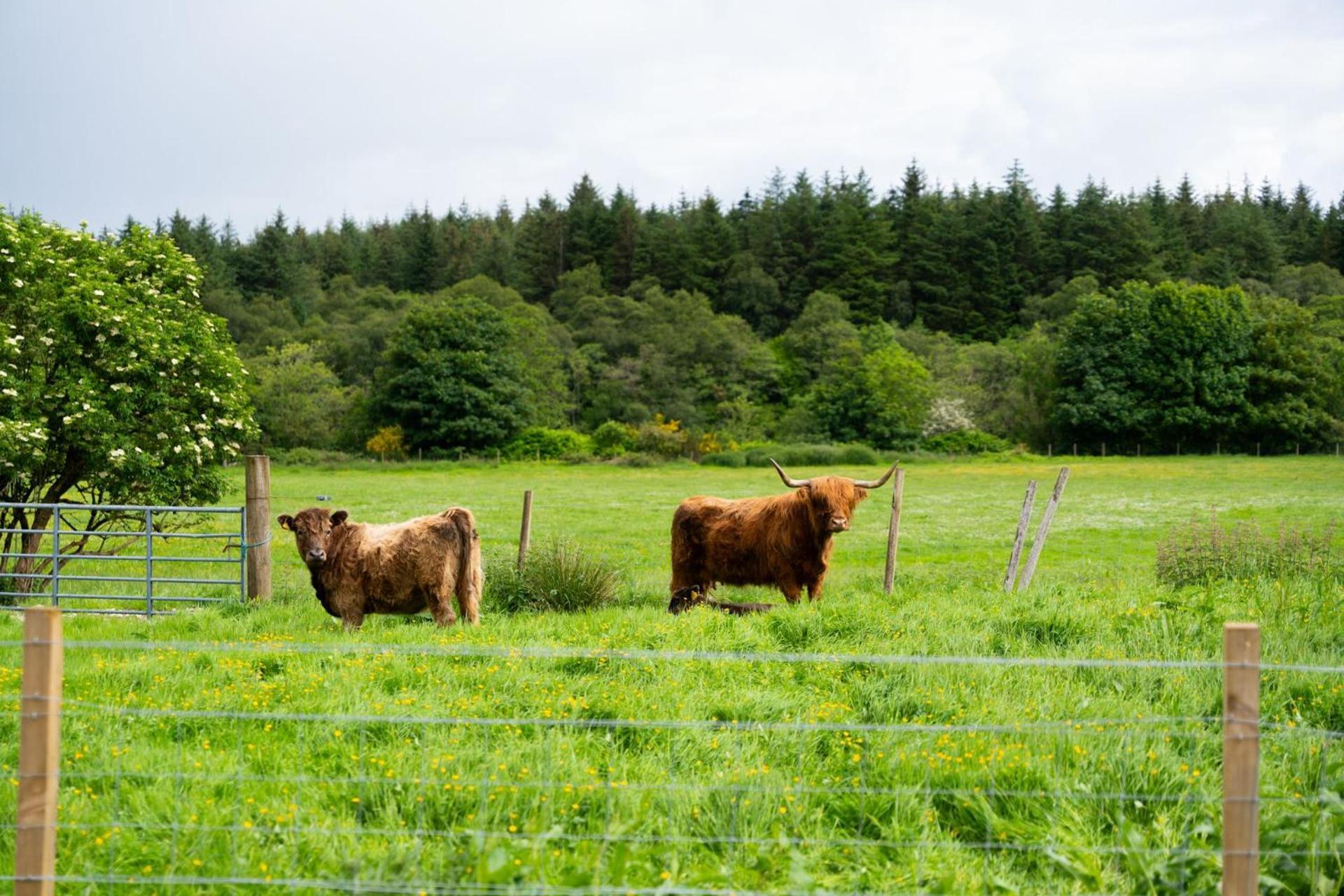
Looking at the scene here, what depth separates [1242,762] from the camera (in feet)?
11.6

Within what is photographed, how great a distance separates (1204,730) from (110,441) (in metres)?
13.2

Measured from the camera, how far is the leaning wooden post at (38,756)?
3674 millimetres

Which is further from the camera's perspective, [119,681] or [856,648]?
[856,648]

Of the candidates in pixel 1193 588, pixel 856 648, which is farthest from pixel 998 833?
pixel 1193 588

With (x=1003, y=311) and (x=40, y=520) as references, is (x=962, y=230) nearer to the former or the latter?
(x=1003, y=311)

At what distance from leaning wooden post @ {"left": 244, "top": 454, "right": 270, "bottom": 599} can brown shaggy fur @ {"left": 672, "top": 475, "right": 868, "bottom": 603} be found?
4.74m

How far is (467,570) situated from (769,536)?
341 centimetres

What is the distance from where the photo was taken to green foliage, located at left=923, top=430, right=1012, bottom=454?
6212 centimetres

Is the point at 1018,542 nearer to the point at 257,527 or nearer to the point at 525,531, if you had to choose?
the point at 525,531

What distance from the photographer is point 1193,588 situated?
10.8 meters

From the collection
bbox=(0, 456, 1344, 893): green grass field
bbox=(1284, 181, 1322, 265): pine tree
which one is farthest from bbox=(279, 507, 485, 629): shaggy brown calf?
bbox=(1284, 181, 1322, 265): pine tree

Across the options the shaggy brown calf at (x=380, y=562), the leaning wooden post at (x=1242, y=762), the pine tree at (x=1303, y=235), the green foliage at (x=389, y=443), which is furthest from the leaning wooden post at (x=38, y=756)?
the pine tree at (x=1303, y=235)

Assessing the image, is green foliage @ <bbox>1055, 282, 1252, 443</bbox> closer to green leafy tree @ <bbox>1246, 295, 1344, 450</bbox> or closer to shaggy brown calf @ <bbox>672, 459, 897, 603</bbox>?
green leafy tree @ <bbox>1246, 295, 1344, 450</bbox>

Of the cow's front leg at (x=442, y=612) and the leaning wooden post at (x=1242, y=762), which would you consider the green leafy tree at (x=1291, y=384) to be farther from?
the leaning wooden post at (x=1242, y=762)
